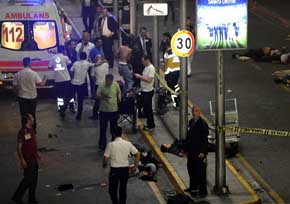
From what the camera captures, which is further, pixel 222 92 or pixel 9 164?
pixel 9 164

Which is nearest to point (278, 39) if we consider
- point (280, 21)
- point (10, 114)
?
point (280, 21)

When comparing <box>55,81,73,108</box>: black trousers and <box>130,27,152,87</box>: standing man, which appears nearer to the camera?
<box>55,81,73,108</box>: black trousers

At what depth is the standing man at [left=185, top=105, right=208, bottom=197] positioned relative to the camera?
15258 mm

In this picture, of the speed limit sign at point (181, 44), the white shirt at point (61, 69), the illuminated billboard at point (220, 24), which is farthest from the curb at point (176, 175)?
the white shirt at point (61, 69)

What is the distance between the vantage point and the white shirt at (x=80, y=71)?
71.8 ft

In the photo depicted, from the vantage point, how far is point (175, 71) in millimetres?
22953

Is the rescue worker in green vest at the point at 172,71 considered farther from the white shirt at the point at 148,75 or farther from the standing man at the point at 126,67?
the white shirt at the point at 148,75

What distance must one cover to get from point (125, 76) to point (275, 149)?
5.18 meters

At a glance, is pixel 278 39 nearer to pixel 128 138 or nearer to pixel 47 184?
pixel 128 138

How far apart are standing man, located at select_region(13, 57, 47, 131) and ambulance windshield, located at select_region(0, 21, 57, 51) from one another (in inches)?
215

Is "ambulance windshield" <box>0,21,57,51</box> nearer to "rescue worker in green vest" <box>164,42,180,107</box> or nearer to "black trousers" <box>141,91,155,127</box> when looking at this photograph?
"rescue worker in green vest" <box>164,42,180,107</box>

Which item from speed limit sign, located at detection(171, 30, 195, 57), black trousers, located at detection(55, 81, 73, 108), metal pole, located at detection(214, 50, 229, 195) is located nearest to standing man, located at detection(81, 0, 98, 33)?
black trousers, located at detection(55, 81, 73, 108)

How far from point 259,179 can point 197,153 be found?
7.10 ft

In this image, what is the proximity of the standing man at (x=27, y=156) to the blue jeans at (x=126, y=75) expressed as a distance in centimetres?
738
